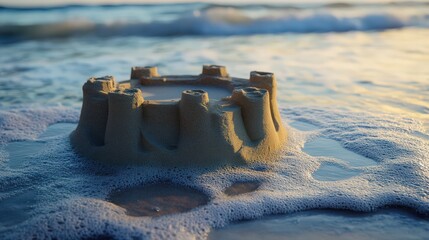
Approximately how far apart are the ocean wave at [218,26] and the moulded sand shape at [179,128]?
11455mm

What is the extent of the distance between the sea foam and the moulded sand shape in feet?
0.31

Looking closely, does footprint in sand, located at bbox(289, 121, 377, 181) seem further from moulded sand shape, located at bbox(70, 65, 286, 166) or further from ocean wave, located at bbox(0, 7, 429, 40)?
ocean wave, located at bbox(0, 7, 429, 40)

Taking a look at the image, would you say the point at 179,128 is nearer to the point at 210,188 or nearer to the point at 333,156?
the point at 210,188

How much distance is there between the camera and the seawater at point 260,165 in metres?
2.84

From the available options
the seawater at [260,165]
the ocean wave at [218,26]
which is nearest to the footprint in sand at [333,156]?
the seawater at [260,165]

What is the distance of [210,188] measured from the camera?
321cm

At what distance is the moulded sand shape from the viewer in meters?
3.33

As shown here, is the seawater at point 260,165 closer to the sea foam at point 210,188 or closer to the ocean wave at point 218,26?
the sea foam at point 210,188

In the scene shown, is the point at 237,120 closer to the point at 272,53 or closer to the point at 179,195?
the point at 179,195

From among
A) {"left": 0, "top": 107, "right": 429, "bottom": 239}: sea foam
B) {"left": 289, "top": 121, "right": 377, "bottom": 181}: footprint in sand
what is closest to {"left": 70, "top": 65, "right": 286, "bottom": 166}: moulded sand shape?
{"left": 0, "top": 107, "right": 429, "bottom": 239}: sea foam

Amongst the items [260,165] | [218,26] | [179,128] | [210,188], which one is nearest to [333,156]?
[260,165]

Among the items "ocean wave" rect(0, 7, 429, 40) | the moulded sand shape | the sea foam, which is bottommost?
the sea foam

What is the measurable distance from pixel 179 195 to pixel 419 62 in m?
7.09

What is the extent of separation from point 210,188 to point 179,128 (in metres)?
0.55
